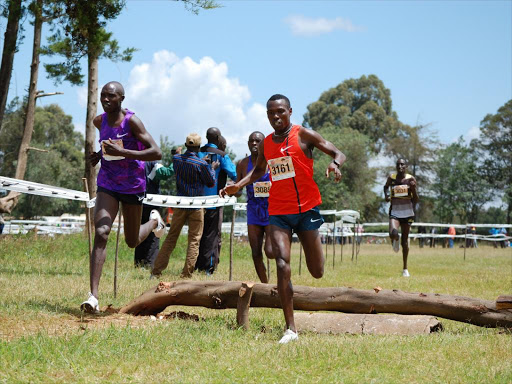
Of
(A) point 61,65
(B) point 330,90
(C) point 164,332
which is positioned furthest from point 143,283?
(B) point 330,90

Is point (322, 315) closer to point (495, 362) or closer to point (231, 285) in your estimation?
point (231, 285)

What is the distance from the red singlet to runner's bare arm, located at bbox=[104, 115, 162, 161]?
1.34 m

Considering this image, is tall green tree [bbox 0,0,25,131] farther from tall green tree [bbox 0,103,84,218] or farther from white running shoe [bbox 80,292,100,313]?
tall green tree [bbox 0,103,84,218]

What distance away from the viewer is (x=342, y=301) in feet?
20.6

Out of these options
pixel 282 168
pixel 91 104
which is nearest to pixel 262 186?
pixel 282 168

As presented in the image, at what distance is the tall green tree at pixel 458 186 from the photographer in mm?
52562

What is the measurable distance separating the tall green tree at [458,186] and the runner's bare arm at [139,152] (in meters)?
48.3

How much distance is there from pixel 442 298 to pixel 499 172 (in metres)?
51.5

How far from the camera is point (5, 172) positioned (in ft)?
156

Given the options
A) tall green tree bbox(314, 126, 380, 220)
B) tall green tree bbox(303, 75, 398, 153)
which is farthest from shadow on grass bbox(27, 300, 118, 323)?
tall green tree bbox(303, 75, 398, 153)

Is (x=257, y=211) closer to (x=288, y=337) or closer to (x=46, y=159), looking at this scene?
(x=288, y=337)

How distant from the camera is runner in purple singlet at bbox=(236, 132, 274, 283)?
8820 mm

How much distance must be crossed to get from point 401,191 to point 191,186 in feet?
17.2

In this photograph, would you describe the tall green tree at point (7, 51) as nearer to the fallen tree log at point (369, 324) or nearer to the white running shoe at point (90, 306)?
the white running shoe at point (90, 306)
